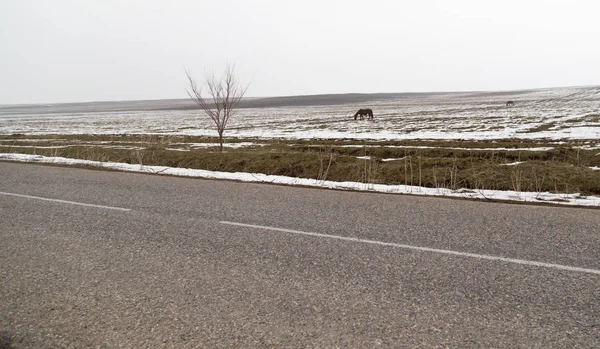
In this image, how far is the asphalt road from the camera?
3.40 meters

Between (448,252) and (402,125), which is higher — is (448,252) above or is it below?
below

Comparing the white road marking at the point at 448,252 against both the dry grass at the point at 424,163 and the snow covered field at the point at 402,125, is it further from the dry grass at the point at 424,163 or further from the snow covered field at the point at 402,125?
the snow covered field at the point at 402,125

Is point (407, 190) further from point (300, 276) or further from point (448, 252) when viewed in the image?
point (300, 276)

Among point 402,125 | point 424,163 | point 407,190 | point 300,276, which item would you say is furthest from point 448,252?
point 402,125

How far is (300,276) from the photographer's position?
4.45m

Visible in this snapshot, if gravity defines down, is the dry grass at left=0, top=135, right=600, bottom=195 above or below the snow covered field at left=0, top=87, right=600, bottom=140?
below

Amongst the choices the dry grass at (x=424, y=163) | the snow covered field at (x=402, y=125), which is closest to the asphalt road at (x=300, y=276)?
the dry grass at (x=424, y=163)

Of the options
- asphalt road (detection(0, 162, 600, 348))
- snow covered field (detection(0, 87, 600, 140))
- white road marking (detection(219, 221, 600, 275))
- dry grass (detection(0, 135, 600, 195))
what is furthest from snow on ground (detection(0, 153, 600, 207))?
snow covered field (detection(0, 87, 600, 140))

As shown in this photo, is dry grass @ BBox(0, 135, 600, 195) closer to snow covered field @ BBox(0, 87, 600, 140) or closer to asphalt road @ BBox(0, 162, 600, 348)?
asphalt road @ BBox(0, 162, 600, 348)

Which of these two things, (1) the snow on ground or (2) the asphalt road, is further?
(1) the snow on ground

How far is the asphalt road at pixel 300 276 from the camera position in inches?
134

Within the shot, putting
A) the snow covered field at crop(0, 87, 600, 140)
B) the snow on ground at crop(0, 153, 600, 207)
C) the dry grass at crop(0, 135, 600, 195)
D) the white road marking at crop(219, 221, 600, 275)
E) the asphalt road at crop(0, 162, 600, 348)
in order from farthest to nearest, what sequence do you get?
the snow covered field at crop(0, 87, 600, 140) → the dry grass at crop(0, 135, 600, 195) → the snow on ground at crop(0, 153, 600, 207) → the white road marking at crop(219, 221, 600, 275) → the asphalt road at crop(0, 162, 600, 348)

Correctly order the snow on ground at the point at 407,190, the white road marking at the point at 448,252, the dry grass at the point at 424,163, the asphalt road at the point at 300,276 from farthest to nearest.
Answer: the dry grass at the point at 424,163 → the snow on ground at the point at 407,190 → the white road marking at the point at 448,252 → the asphalt road at the point at 300,276

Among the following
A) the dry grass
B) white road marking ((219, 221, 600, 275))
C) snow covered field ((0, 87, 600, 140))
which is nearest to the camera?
white road marking ((219, 221, 600, 275))
